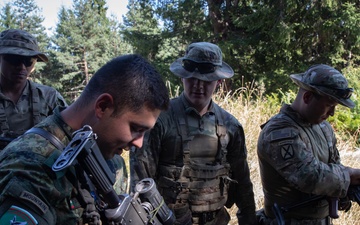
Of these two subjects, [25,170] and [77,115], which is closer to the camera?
[25,170]

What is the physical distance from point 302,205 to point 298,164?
39cm

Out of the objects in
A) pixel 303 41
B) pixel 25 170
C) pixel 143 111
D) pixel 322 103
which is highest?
pixel 143 111

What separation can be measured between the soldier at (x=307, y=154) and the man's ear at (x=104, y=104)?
1.62 metres

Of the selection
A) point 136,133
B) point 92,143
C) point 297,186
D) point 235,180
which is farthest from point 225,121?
point 92,143

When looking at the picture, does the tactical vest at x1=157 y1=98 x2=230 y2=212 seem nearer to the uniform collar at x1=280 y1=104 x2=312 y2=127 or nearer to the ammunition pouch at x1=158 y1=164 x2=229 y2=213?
the ammunition pouch at x1=158 y1=164 x2=229 y2=213

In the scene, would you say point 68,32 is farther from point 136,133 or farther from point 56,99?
point 136,133

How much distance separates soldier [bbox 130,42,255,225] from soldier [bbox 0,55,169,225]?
1.24 meters

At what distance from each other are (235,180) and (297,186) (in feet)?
1.75

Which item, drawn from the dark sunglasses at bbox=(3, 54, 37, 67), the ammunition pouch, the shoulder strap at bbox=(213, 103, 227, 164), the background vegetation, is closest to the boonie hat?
the shoulder strap at bbox=(213, 103, 227, 164)

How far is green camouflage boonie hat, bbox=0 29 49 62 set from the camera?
3.53 m

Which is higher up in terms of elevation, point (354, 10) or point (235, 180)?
point (354, 10)

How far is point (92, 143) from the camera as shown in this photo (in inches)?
49.4

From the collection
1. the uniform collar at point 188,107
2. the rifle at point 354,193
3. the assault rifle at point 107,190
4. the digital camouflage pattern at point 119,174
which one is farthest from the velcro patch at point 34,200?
the rifle at point 354,193

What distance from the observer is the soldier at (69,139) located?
1.18 metres
